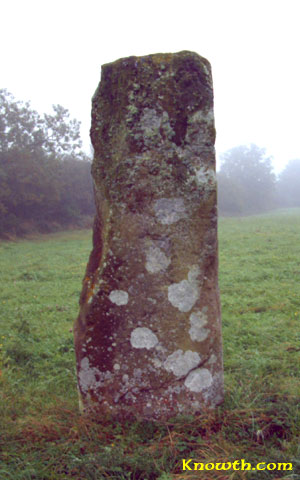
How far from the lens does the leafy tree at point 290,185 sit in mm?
76312

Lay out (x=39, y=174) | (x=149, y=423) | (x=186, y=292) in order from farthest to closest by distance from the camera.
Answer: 1. (x=39, y=174)
2. (x=186, y=292)
3. (x=149, y=423)

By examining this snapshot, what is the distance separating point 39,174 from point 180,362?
1091 inches

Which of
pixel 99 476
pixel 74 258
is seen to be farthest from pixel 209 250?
pixel 74 258

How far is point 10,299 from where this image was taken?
9.00 metres

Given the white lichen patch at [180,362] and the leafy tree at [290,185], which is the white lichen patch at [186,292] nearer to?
the white lichen patch at [180,362]

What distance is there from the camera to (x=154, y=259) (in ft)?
11.5

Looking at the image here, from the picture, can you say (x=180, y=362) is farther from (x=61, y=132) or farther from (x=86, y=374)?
(x=61, y=132)

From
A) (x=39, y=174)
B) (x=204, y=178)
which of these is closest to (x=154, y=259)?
(x=204, y=178)

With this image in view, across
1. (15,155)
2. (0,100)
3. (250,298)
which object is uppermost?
(0,100)

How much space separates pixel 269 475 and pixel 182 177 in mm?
2383

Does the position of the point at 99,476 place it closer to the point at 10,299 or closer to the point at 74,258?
the point at 10,299

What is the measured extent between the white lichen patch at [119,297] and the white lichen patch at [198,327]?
24.4 inches

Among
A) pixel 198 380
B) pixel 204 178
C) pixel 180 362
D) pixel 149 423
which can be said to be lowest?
pixel 149 423

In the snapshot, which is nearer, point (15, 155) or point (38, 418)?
point (38, 418)
